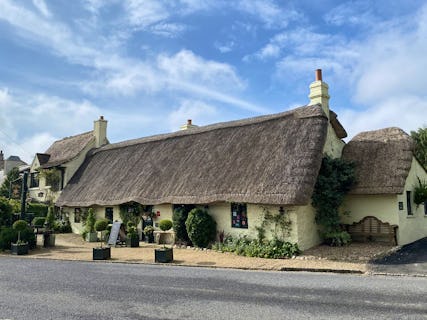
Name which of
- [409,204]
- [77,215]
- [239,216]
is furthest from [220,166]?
[77,215]

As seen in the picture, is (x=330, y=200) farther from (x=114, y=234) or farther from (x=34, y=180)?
(x=34, y=180)

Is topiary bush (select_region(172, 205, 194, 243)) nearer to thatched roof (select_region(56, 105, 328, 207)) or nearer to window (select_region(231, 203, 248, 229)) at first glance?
thatched roof (select_region(56, 105, 328, 207))

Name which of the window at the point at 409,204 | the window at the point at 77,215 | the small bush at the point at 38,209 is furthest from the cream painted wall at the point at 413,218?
the small bush at the point at 38,209

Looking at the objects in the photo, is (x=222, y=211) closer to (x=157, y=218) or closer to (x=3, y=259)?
(x=157, y=218)

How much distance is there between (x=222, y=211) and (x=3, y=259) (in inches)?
381

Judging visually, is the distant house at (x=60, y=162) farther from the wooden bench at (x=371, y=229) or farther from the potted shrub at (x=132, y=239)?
the wooden bench at (x=371, y=229)

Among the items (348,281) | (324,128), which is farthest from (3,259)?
(324,128)

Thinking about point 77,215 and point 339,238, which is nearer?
point 339,238

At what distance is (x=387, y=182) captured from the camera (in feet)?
52.2

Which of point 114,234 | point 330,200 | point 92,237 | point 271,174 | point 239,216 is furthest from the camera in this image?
point 92,237

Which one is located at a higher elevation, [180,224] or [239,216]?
[239,216]

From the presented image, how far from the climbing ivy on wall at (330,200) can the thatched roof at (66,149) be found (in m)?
21.2

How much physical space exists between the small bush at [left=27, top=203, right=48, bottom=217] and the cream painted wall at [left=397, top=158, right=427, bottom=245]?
2493 centimetres

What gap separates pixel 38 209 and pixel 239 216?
1858 centimetres
